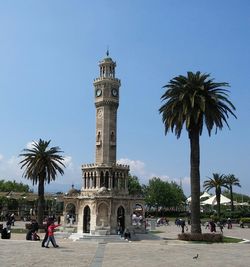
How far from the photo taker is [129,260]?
22.8 m

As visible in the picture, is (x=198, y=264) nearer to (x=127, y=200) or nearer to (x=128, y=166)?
(x=127, y=200)

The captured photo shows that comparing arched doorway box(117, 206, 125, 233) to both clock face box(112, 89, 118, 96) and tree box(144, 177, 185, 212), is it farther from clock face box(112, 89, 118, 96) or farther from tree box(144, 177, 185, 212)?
tree box(144, 177, 185, 212)

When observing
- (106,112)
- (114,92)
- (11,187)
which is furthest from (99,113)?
(11,187)

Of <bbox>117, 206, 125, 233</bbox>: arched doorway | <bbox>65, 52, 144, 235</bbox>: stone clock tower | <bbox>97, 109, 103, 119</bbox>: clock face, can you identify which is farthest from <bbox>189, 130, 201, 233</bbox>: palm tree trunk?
<bbox>97, 109, 103, 119</bbox>: clock face

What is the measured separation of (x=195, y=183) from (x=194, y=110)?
22.7 feet

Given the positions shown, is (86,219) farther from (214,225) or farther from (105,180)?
(214,225)

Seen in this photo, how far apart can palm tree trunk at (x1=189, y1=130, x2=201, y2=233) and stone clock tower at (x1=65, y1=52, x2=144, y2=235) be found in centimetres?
1180

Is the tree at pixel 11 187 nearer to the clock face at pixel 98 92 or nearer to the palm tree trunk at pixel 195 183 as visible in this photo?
the clock face at pixel 98 92

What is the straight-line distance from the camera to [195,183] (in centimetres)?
3981

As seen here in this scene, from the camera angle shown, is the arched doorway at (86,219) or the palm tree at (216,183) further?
the palm tree at (216,183)

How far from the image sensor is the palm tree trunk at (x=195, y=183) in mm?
39469

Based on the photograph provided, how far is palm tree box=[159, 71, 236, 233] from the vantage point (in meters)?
39.7

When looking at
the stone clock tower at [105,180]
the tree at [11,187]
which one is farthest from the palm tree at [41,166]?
the tree at [11,187]

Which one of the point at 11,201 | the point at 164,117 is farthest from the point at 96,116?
the point at 11,201
